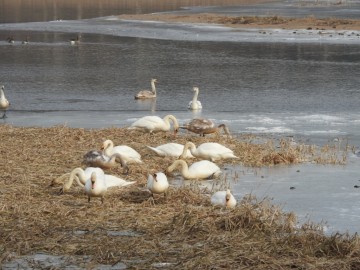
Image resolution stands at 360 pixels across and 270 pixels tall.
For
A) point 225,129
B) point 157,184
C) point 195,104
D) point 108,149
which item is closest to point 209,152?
point 108,149

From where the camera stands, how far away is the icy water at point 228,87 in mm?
11500

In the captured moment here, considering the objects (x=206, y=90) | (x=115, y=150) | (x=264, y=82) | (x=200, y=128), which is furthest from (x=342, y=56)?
(x=115, y=150)

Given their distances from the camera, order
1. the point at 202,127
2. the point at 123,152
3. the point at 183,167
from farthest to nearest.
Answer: the point at 202,127 < the point at 123,152 < the point at 183,167

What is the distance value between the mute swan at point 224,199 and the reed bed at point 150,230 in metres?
0.10

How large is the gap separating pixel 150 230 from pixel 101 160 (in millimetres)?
3053

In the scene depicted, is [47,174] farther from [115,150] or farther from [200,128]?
[200,128]

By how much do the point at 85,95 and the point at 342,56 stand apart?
622 inches

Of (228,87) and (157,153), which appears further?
(228,87)

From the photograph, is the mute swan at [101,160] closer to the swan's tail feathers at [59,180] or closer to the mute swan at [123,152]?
the mute swan at [123,152]

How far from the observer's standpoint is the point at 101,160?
36.4 ft

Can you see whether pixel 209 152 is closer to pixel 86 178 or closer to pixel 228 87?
pixel 86 178

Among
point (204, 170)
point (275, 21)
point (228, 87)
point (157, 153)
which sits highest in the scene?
point (204, 170)

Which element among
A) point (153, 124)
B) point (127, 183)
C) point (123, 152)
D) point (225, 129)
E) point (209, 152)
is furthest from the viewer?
point (225, 129)

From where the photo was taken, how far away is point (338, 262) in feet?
23.8
